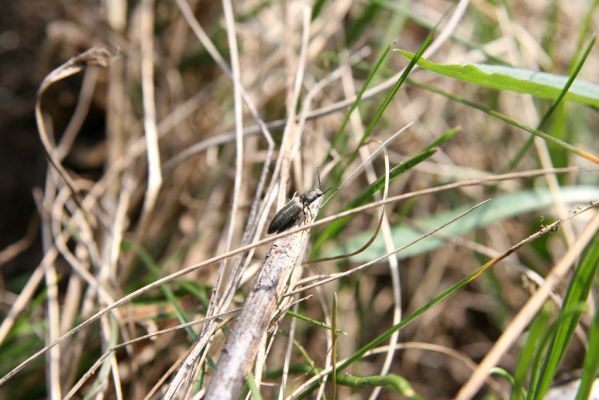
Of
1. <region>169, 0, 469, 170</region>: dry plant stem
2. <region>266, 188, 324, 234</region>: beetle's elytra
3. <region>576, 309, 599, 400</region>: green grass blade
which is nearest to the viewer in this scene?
<region>576, 309, 599, 400</region>: green grass blade

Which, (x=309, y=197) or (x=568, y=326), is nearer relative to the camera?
(x=568, y=326)

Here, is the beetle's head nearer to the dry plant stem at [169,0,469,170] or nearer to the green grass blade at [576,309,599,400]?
the dry plant stem at [169,0,469,170]

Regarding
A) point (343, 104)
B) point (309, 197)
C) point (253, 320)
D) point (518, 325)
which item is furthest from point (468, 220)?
point (253, 320)

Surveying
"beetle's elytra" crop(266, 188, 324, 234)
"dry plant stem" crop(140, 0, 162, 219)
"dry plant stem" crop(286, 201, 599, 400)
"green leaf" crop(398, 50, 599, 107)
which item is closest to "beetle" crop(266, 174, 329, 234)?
"beetle's elytra" crop(266, 188, 324, 234)

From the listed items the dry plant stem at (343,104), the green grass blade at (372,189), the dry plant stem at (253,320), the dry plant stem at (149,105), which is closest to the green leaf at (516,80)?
the green grass blade at (372,189)

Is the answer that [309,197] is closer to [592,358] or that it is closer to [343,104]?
[343,104]

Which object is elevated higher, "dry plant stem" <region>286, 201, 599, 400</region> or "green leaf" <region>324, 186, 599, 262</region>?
"dry plant stem" <region>286, 201, 599, 400</region>

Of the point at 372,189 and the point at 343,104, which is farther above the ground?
the point at 343,104
